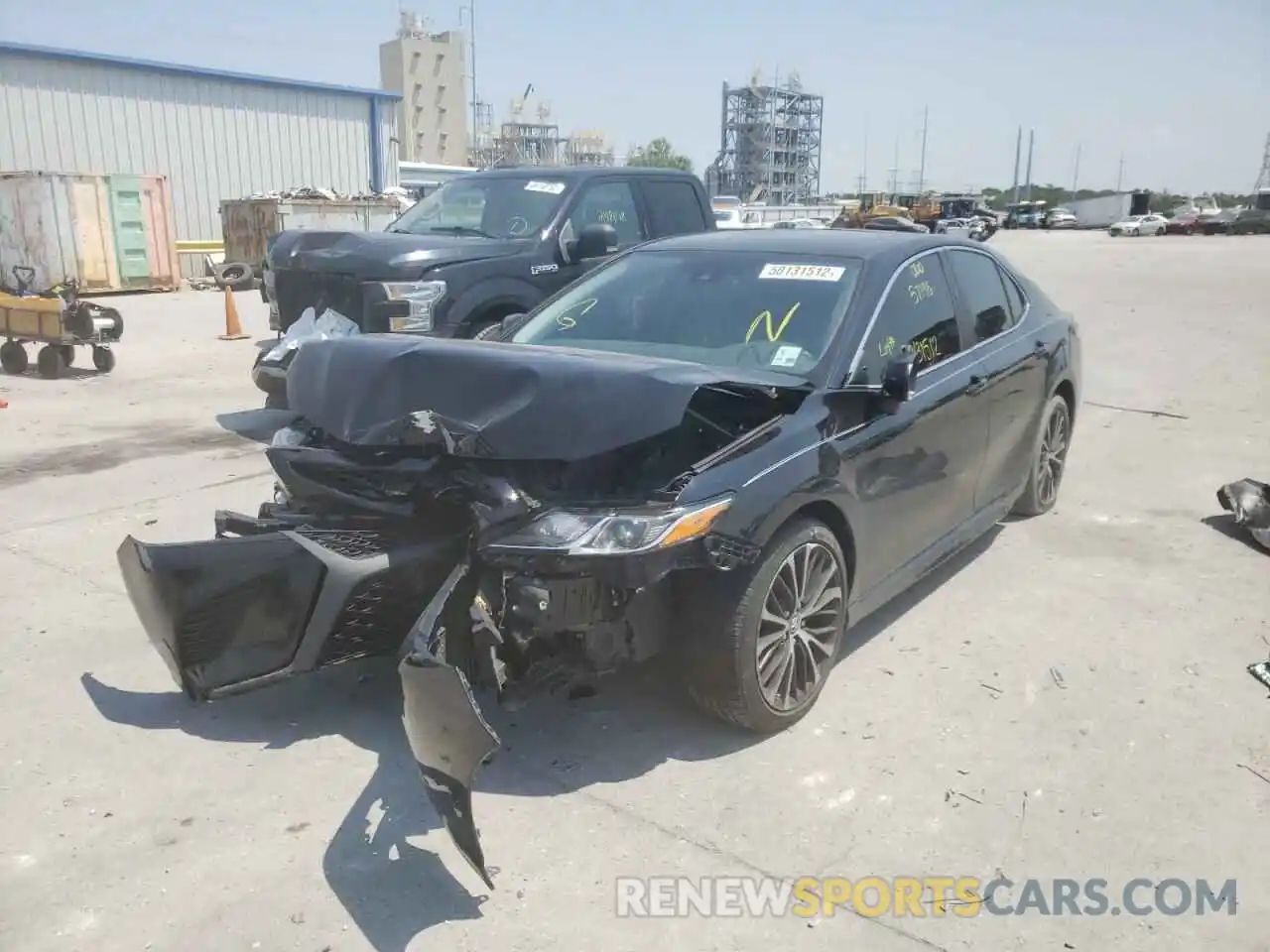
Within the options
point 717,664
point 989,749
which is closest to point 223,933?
point 717,664

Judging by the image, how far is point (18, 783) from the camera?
3307 mm

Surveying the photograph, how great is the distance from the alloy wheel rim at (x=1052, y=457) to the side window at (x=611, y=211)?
3.93 meters

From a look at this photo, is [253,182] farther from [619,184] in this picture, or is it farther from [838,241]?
[838,241]

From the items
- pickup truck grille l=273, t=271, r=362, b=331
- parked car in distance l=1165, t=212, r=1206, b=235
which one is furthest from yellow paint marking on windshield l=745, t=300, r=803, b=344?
parked car in distance l=1165, t=212, r=1206, b=235

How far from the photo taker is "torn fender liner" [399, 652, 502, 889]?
268cm

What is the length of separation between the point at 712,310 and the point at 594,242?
11.7ft

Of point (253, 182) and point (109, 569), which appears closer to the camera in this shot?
point (109, 569)

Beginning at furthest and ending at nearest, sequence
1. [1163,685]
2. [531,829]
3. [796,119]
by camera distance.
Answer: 1. [796,119]
2. [1163,685]
3. [531,829]

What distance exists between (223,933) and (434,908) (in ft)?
1.75

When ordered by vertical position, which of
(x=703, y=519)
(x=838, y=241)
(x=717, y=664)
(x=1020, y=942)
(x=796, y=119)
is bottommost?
(x=1020, y=942)

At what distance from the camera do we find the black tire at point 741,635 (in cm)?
330

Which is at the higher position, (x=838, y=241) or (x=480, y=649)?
(x=838, y=241)

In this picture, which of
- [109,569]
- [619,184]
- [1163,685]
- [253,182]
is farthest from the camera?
[253,182]

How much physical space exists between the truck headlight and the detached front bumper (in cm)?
410
